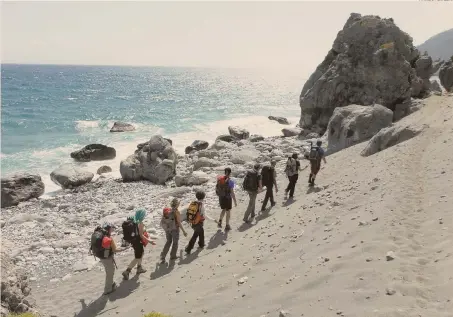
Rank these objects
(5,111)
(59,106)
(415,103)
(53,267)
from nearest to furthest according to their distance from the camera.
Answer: (53,267)
(415,103)
(5,111)
(59,106)

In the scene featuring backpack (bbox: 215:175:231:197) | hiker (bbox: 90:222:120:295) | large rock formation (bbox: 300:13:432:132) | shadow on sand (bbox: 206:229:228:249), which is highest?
large rock formation (bbox: 300:13:432:132)

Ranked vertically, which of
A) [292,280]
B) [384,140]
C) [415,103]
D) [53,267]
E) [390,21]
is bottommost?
[53,267]

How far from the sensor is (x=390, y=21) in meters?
36.8

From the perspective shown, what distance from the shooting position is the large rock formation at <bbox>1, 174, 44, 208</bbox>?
23.3 metres

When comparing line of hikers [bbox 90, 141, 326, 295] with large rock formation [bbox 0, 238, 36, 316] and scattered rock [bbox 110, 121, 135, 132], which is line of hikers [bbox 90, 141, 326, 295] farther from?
scattered rock [bbox 110, 121, 135, 132]

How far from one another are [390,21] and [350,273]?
35.7 metres

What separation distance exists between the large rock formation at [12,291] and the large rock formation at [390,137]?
17.3 m

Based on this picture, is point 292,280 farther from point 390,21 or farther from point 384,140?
point 390,21

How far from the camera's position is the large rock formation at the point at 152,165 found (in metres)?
25.8

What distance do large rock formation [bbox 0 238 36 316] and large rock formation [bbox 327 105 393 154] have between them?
67.9ft

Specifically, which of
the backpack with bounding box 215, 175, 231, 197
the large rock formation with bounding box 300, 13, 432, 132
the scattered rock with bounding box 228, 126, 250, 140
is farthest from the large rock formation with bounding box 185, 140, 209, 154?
the backpack with bounding box 215, 175, 231, 197

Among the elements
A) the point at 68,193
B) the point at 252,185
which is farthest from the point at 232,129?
the point at 252,185

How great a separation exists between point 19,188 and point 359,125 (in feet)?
73.4

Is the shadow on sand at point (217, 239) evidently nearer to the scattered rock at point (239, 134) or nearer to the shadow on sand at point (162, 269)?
the shadow on sand at point (162, 269)
